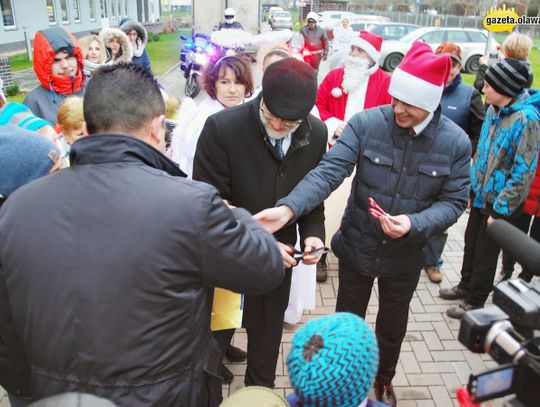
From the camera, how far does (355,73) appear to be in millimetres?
4109

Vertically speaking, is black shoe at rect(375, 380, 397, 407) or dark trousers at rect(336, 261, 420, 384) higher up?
dark trousers at rect(336, 261, 420, 384)

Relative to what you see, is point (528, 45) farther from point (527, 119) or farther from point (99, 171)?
point (99, 171)

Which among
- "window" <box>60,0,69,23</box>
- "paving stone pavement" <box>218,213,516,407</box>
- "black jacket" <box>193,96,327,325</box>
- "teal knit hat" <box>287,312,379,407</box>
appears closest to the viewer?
"teal knit hat" <box>287,312,379,407</box>

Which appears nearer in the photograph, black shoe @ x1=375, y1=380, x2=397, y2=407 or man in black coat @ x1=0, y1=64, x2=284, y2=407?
man in black coat @ x1=0, y1=64, x2=284, y2=407

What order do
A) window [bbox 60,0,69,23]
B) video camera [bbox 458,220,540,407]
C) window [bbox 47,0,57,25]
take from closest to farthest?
video camera [bbox 458,220,540,407] < window [bbox 47,0,57,25] < window [bbox 60,0,69,23]

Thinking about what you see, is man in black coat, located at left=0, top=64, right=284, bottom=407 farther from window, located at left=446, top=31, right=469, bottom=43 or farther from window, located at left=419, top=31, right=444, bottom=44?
window, located at left=446, top=31, right=469, bottom=43

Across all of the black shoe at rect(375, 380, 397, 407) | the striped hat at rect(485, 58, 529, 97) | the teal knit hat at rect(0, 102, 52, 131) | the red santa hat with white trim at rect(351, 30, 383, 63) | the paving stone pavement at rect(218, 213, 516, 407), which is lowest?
the paving stone pavement at rect(218, 213, 516, 407)

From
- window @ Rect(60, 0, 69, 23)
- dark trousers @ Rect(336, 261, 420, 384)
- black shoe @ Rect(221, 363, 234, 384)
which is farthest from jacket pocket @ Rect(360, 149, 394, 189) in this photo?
window @ Rect(60, 0, 69, 23)

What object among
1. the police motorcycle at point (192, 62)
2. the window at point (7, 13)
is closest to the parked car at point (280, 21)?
the window at point (7, 13)

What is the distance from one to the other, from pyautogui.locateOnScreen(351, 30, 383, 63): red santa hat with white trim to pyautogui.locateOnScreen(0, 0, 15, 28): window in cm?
2215

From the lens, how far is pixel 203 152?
2.32 metres

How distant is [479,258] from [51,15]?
28.6 m

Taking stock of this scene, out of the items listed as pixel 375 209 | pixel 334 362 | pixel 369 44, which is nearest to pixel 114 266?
pixel 334 362

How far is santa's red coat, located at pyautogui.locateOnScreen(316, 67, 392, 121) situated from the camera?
Result: 416cm
